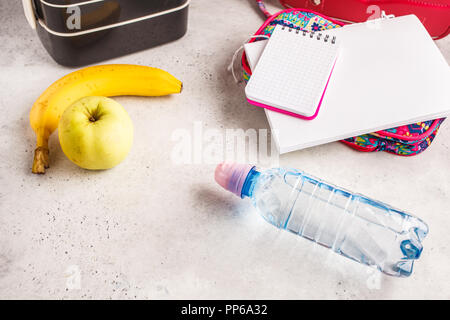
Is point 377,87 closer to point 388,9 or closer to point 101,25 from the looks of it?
point 388,9

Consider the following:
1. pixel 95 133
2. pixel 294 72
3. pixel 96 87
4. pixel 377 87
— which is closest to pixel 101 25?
pixel 96 87

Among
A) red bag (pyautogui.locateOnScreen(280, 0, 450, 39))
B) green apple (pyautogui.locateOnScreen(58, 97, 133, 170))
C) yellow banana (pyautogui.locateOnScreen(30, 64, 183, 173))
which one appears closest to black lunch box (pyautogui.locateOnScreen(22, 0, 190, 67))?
yellow banana (pyautogui.locateOnScreen(30, 64, 183, 173))

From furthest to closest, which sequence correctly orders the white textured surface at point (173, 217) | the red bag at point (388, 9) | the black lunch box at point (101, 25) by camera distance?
the red bag at point (388, 9)
the black lunch box at point (101, 25)
the white textured surface at point (173, 217)

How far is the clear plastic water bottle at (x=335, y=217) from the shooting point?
0.69 meters

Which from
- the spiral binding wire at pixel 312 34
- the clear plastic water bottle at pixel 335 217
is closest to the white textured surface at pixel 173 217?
the clear plastic water bottle at pixel 335 217

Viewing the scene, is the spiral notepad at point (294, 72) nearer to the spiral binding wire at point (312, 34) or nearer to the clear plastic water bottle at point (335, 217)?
the spiral binding wire at point (312, 34)

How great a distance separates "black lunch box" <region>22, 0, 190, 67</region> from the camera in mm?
776

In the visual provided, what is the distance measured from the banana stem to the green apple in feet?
0.18

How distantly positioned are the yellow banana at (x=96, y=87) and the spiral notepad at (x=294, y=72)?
0.52 feet

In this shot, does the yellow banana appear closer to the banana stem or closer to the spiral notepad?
the banana stem

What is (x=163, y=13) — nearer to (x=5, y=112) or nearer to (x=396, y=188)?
(x=5, y=112)

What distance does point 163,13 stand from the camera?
86 centimetres
